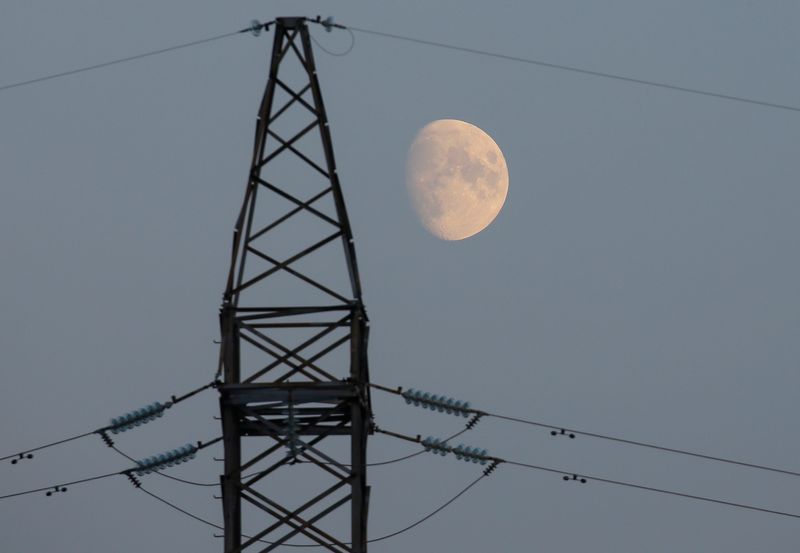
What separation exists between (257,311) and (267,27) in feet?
24.4

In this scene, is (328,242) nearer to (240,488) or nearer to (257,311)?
(257,311)

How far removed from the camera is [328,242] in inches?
1404

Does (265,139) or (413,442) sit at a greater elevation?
(265,139)

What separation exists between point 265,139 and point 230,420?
6840 millimetres

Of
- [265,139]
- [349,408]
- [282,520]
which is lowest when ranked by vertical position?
[282,520]

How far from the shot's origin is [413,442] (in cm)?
3475

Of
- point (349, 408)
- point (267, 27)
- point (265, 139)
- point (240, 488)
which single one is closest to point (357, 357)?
point (349, 408)

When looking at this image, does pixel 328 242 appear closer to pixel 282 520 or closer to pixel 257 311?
pixel 257 311

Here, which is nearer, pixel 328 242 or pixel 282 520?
pixel 282 520

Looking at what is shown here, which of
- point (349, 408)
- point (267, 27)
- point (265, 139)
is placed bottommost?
point (349, 408)

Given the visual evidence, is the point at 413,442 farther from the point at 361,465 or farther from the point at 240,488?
the point at 240,488

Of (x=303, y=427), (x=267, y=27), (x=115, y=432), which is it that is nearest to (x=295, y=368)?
(x=303, y=427)

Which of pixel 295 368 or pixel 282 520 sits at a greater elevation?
pixel 295 368

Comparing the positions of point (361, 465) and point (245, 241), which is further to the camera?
point (245, 241)
